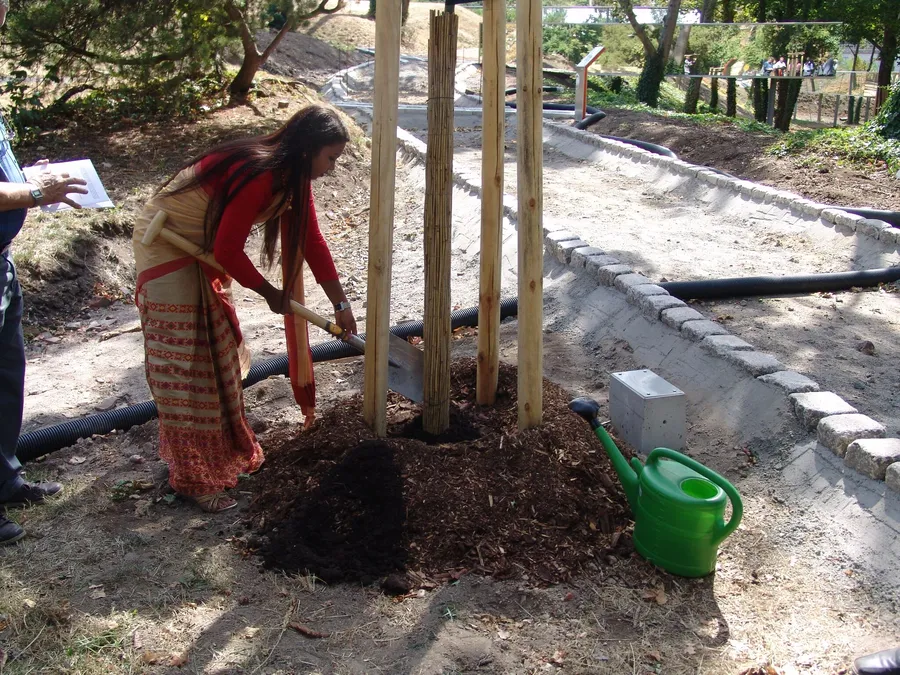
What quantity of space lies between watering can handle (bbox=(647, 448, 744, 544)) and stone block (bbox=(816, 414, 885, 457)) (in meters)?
0.70

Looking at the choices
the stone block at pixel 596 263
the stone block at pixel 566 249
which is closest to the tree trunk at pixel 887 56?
the stone block at pixel 566 249

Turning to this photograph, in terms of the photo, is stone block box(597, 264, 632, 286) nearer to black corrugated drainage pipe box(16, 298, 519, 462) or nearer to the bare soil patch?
black corrugated drainage pipe box(16, 298, 519, 462)

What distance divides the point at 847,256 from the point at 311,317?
491cm

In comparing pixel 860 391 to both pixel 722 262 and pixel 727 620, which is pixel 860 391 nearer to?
pixel 727 620

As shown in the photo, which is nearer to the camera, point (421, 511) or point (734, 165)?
point (421, 511)

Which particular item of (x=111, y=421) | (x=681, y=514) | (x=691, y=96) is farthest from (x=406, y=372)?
(x=691, y=96)

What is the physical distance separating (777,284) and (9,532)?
4.67 metres

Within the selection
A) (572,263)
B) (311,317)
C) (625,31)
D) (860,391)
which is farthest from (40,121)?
(625,31)

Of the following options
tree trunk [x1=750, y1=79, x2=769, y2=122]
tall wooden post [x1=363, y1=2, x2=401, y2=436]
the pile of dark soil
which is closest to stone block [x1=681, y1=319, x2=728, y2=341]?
the pile of dark soil

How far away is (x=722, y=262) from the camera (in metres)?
6.29

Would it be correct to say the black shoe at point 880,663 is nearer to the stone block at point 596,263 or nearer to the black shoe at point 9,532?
the black shoe at point 9,532

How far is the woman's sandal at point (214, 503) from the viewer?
3395 mm

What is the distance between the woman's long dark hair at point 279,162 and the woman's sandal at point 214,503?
1074mm

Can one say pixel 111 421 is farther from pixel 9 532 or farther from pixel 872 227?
pixel 872 227
